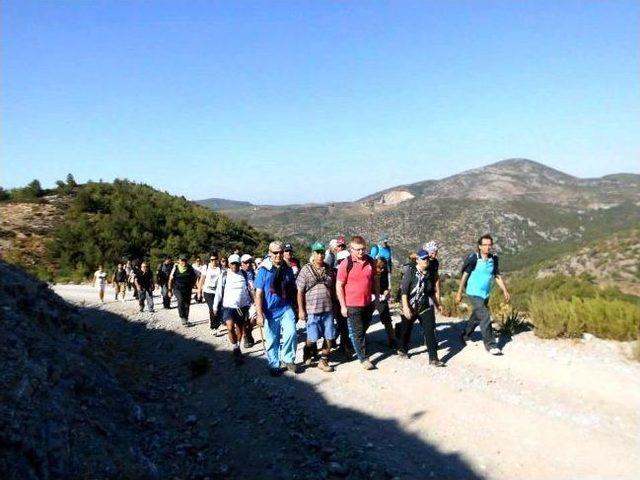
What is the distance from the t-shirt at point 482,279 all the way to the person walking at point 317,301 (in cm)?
237

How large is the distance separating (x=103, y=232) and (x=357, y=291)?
1034 inches

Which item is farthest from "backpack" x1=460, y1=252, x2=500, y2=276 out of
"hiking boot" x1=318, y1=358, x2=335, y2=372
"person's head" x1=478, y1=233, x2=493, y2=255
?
"hiking boot" x1=318, y1=358, x2=335, y2=372

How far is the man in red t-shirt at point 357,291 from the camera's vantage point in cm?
755

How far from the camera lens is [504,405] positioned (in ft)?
19.9

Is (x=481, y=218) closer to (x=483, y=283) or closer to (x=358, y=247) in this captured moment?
(x=483, y=283)

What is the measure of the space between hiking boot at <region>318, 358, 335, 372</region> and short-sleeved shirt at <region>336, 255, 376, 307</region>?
3.24 feet

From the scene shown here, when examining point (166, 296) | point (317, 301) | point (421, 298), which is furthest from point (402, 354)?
point (166, 296)

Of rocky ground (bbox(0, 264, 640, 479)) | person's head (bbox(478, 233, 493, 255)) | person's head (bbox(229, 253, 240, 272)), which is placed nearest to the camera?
rocky ground (bbox(0, 264, 640, 479))

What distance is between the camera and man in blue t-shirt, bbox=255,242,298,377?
7582mm

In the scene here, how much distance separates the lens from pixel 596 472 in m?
4.58

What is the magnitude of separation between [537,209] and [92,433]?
Result: 105657mm

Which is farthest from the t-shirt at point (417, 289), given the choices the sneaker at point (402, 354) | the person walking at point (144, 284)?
the person walking at point (144, 284)

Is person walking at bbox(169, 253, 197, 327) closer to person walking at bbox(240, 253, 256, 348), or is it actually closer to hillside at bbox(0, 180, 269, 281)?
person walking at bbox(240, 253, 256, 348)

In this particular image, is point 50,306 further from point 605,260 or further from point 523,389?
point 605,260
